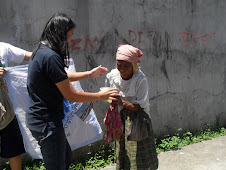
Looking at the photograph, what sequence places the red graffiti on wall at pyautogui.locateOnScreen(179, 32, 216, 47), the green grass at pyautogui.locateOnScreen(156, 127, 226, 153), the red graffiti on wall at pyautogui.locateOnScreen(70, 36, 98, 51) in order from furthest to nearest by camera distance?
the red graffiti on wall at pyautogui.locateOnScreen(179, 32, 216, 47)
the green grass at pyautogui.locateOnScreen(156, 127, 226, 153)
the red graffiti on wall at pyautogui.locateOnScreen(70, 36, 98, 51)

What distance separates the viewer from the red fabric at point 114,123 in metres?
2.47

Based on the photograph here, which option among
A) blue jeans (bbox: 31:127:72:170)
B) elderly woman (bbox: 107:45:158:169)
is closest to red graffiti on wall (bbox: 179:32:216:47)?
elderly woman (bbox: 107:45:158:169)

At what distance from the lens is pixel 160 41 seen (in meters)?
4.16

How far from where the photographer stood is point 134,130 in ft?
7.97

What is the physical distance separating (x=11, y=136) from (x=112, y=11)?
229cm

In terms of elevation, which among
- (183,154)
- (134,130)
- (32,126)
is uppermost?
(32,126)

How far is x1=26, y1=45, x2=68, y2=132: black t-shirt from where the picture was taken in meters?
1.81

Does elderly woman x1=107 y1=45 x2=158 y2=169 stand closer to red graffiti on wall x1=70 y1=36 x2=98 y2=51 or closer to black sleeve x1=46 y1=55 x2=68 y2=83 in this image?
black sleeve x1=46 y1=55 x2=68 y2=83

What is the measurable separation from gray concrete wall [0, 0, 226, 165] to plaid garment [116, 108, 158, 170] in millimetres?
1067

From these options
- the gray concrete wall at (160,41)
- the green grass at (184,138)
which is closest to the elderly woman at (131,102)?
the gray concrete wall at (160,41)

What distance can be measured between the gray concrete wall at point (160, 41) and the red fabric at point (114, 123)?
110cm

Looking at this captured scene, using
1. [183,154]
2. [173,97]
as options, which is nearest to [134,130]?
[183,154]

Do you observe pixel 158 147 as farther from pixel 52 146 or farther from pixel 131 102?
pixel 52 146

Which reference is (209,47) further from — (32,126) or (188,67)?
(32,126)
